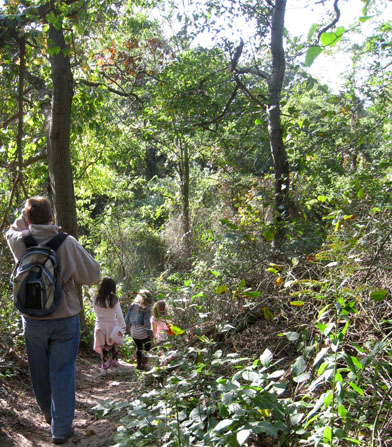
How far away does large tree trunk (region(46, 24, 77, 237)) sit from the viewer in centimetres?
620

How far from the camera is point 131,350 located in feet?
30.6

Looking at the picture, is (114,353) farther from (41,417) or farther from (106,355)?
(41,417)

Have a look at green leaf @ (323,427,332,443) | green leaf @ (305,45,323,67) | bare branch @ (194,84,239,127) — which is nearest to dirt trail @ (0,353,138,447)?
green leaf @ (323,427,332,443)

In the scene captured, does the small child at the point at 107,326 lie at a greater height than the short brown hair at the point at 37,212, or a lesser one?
lesser

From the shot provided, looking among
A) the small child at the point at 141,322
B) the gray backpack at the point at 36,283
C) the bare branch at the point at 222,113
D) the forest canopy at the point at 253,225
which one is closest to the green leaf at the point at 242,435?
the forest canopy at the point at 253,225

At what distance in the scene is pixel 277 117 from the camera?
6.30 m

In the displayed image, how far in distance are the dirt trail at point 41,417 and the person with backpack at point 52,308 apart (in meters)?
0.24

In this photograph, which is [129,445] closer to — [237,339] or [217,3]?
[237,339]

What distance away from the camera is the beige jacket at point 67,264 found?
147 inches

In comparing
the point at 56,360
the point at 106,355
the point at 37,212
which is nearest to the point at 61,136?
the point at 37,212

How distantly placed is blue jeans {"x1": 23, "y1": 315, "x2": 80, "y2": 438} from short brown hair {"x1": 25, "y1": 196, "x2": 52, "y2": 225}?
0.82 metres

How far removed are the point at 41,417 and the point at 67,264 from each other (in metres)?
1.70

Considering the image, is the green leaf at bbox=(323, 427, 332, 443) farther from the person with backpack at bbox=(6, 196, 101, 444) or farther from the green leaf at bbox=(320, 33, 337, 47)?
the person with backpack at bbox=(6, 196, 101, 444)

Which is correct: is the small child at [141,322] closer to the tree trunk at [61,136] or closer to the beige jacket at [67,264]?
the tree trunk at [61,136]
